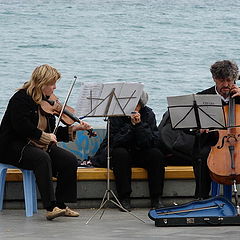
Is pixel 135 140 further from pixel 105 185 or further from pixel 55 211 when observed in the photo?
pixel 55 211

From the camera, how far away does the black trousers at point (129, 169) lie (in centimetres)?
823

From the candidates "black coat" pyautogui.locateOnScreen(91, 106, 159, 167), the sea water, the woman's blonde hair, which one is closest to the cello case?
"black coat" pyautogui.locateOnScreen(91, 106, 159, 167)

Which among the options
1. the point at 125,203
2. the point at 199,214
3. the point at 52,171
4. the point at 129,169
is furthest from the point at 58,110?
the point at 199,214

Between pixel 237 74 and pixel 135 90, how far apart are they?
867mm

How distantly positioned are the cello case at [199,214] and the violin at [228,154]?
27cm

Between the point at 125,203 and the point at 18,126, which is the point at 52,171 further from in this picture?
the point at 125,203

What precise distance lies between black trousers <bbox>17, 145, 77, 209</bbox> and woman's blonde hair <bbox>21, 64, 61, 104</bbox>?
0.43 metres

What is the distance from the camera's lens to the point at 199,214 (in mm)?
7078

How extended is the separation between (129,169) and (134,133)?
0.32 m

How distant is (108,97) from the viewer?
764cm

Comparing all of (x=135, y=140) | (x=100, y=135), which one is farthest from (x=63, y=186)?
(x=100, y=135)

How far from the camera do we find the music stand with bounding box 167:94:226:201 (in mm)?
7336

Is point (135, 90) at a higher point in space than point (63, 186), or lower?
higher

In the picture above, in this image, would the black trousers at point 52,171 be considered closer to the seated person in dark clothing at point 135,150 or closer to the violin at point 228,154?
the seated person in dark clothing at point 135,150
